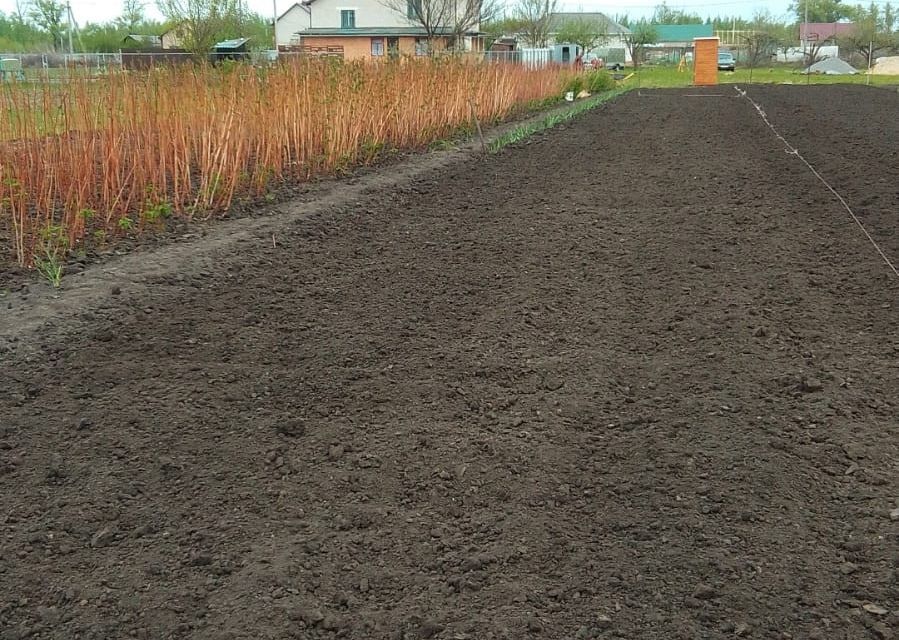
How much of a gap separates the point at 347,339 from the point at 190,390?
0.80 m


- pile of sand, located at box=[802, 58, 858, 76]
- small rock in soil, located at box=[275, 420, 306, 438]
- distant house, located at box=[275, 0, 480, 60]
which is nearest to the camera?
small rock in soil, located at box=[275, 420, 306, 438]

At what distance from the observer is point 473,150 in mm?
10852

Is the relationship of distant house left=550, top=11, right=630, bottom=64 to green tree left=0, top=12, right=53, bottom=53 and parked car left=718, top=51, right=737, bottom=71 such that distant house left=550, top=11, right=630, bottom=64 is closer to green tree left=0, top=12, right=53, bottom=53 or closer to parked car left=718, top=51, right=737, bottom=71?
parked car left=718, top=51, right=737, bottom=71

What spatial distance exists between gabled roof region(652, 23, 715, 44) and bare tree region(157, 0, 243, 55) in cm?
7368

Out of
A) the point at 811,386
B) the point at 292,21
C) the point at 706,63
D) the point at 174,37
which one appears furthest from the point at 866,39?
the point at 811,386

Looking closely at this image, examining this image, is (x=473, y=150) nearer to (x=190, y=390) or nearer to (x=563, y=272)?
(x=563, y=272)

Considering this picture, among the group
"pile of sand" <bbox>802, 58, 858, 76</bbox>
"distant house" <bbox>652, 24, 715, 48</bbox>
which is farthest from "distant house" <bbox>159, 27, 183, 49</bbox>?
"distant house" <bbox>652, 24, 715, 48</bbox>

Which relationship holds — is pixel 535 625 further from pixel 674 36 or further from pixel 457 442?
pixel 674 36

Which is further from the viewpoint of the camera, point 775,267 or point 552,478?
point 775,267

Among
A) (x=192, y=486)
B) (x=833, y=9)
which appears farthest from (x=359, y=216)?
(x=833, y=9)

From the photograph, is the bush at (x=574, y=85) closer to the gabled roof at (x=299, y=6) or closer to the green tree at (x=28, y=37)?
the green tree at (x=28, y=37)

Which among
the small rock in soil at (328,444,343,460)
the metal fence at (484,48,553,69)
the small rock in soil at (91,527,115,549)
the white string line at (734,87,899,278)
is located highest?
the metal fence at (484,48,553,69)

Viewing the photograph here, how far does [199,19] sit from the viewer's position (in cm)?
1836

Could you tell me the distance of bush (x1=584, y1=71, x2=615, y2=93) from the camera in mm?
25356
